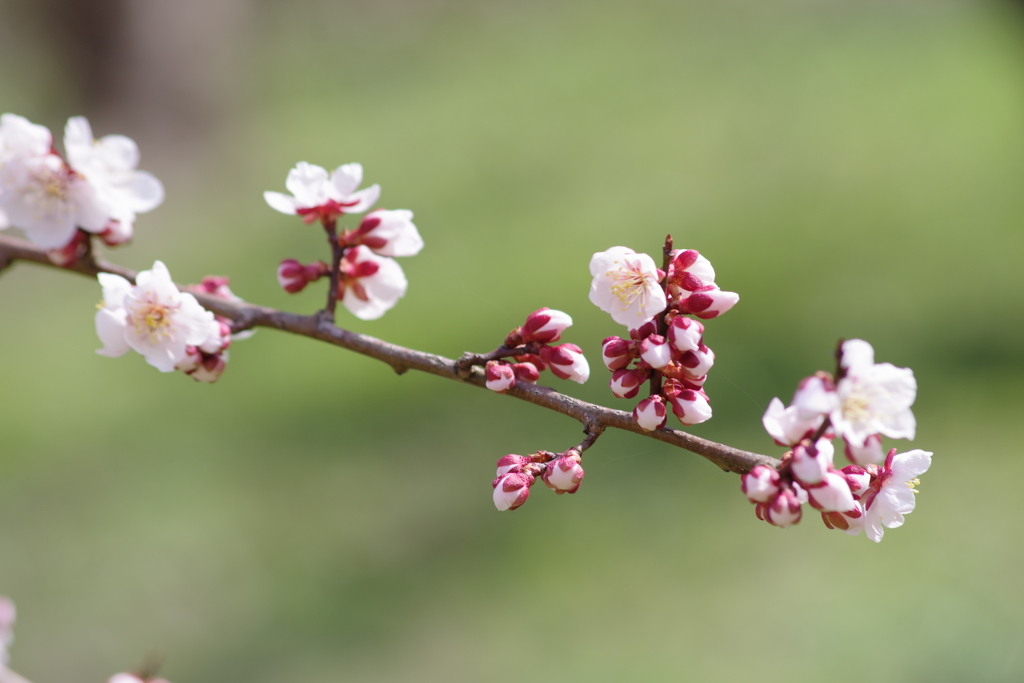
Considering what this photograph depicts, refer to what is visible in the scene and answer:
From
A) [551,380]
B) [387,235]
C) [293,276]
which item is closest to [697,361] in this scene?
[387,235]

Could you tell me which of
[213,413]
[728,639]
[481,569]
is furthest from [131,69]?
[728,639]

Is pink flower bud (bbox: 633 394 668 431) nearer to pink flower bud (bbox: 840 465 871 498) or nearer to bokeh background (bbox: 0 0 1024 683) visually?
pink flower bud (bbox: 840 465 871 498)

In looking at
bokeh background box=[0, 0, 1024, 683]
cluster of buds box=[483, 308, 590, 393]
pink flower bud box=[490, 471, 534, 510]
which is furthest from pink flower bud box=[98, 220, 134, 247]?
bokeh background box=[0, 0, 1024, 683]

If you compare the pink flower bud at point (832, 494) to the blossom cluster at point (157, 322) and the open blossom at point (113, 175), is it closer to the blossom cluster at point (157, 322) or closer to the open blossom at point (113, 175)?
the blossom cluster at point (157, 322)

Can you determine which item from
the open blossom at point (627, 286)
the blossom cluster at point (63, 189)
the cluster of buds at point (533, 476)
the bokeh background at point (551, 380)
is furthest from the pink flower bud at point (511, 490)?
the bokeh background at point (551, 380)

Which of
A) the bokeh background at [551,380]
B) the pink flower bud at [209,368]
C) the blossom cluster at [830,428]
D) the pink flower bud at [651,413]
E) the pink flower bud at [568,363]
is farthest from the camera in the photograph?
the bokeh background at [551,380]

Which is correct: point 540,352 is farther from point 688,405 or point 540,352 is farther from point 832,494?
point 832,494
